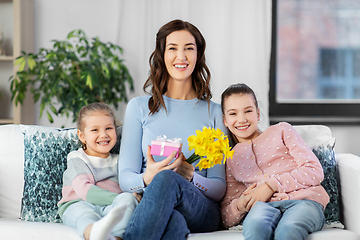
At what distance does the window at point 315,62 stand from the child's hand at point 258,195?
4.96ft

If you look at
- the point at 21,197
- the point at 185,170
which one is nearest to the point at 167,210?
the point at 185,170

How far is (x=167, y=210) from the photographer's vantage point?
3.95 feet

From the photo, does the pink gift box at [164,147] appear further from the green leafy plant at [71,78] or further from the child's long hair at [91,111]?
the green leafy plant at [71,78]

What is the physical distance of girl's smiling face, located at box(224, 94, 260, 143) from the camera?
1.53 m

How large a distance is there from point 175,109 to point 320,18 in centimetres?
178

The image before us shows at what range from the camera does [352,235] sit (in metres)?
1.34

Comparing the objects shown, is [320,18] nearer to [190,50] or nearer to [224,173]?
[190,50]

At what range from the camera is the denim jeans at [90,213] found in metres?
1.24

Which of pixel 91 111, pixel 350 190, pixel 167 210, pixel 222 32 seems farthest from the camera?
pixel 222 32

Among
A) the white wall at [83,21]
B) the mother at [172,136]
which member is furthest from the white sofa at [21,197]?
the white wall at [83,21]

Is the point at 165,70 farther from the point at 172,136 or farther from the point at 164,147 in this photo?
the point at 164,147

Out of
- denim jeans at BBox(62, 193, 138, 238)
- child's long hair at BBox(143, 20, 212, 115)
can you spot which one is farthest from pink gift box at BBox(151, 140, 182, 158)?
child's long hair at BBox(143, 20, 212, 115)

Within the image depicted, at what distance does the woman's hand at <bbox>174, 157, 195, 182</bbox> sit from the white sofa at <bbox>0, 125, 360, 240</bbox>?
0.22m

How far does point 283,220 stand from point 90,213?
694mm
